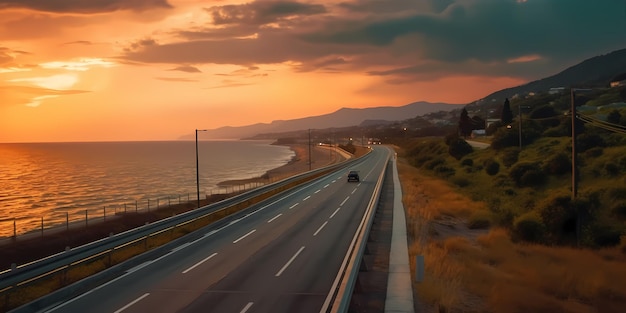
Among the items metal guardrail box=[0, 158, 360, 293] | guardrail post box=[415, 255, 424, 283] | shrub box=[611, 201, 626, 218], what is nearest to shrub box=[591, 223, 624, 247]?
shrub box=[611, 201, 626, 218]

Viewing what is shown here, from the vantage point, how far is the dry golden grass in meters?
13.4

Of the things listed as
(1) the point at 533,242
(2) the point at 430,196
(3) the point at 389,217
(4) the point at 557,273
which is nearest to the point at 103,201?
(2) the point at 430,196

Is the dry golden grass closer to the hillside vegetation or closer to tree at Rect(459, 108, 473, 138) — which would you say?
the hillside vegetation

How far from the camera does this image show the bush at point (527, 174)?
50844 millimetres

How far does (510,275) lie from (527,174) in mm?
37913

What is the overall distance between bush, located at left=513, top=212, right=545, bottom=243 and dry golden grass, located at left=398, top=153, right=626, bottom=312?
859mm

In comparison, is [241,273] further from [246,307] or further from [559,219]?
[559,219]

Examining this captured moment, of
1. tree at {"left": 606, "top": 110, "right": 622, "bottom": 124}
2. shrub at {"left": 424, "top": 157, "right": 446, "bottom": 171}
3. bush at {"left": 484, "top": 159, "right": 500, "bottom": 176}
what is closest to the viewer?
bush at {"left": 484, "top": 159, "right": 500, "bottom": 176}

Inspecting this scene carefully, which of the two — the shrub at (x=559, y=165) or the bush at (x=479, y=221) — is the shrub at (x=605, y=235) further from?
the shrub at (x=559, y=165)

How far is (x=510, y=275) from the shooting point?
17.2 m

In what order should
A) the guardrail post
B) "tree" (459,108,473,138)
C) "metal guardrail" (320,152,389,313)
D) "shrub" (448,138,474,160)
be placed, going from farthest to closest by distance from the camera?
"tree" (459,108,473,138) → "shrub" (448,138,474,160) → the guardrail post → "metal guardrail" (320,152,389,313)

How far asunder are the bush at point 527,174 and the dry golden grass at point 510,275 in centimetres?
2623

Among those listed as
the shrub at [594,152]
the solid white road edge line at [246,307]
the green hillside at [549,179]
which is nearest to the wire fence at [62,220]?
the solid white road edge line at [246,307]

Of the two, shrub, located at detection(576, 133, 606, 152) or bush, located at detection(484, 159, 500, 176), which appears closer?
shrub, located at detection(576, 133, 606, 152)
